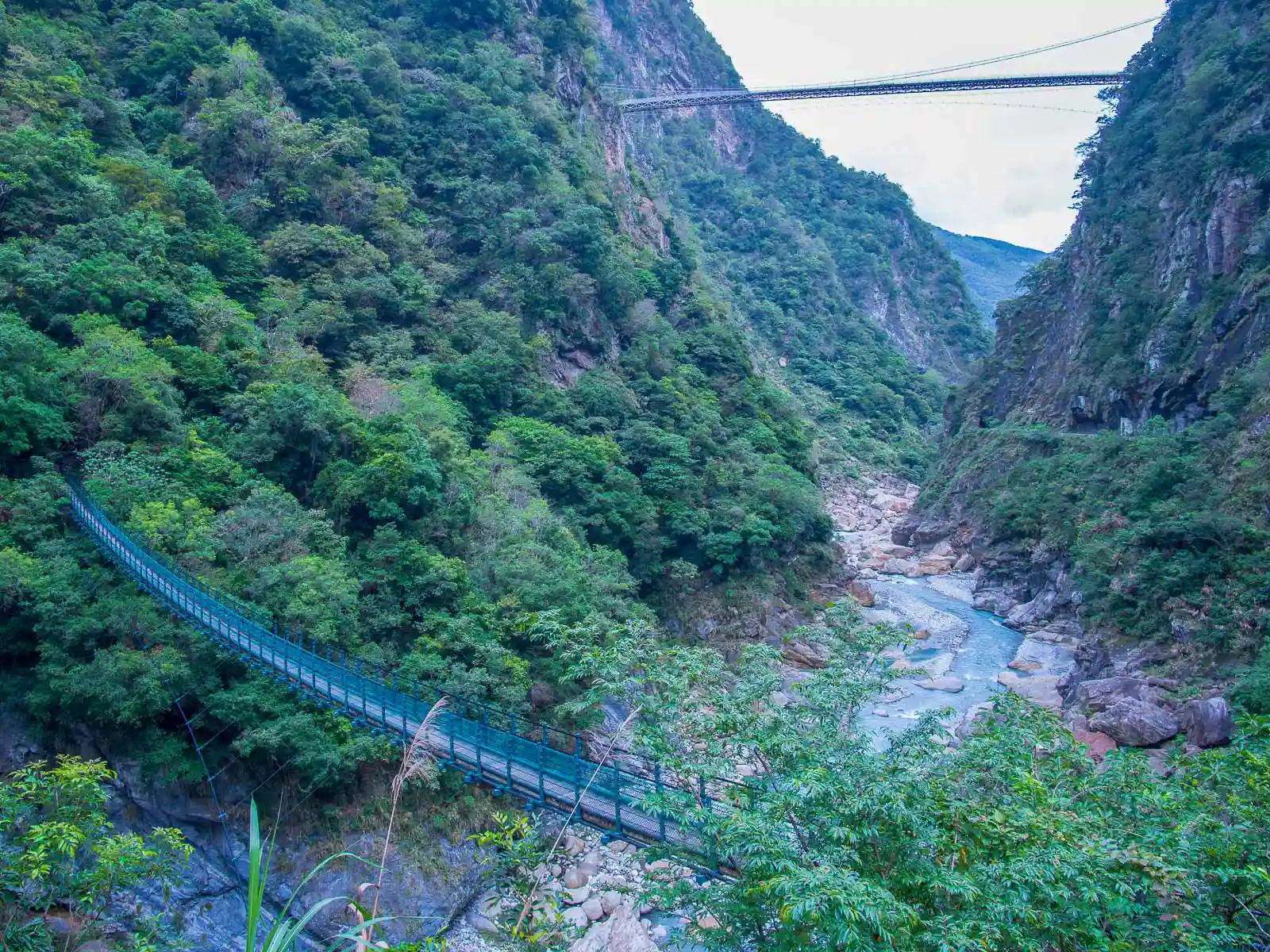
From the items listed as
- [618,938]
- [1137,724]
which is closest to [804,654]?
[1137,724]

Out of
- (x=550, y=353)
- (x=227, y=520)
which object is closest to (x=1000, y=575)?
(x=550, y=353)

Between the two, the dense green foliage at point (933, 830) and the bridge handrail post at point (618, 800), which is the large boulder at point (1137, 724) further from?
the bridge handrail post at point (618, 800)

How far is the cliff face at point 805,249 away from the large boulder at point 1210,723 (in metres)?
35.6

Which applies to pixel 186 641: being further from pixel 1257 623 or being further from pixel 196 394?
pixel 1257 623

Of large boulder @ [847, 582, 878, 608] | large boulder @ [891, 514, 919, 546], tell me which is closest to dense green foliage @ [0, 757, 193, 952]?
large boulder @ [847, 582, 878, 608]

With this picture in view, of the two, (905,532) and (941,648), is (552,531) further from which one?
(905,532)

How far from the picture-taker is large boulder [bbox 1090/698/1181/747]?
1208 centimetres

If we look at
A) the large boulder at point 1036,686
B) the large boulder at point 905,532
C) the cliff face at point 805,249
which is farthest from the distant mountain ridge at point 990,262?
the large boulder at point 1036,686

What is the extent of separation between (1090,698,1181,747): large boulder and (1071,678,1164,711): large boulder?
59cm

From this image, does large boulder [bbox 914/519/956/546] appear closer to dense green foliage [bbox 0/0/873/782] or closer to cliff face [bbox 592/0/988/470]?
dense green foliage [bbox 0/0/873/782]

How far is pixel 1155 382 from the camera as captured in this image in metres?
23.5

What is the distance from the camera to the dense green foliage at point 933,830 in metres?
4.27

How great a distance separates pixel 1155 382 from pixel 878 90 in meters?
33.0

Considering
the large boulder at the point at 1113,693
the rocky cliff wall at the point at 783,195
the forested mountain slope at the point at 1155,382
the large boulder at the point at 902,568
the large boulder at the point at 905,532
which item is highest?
the rocky cliff wall at the point at 783,195
